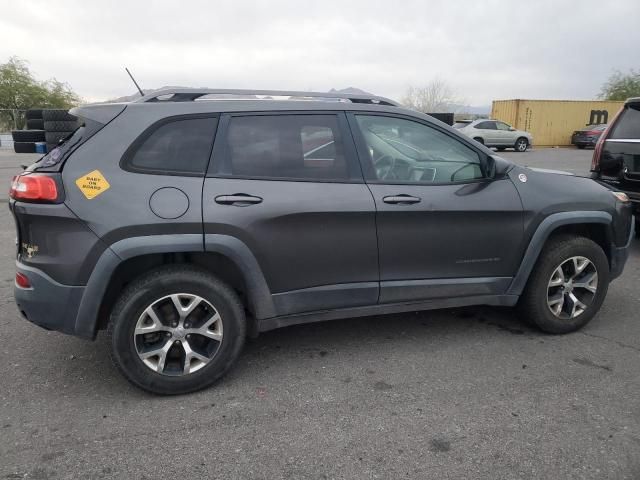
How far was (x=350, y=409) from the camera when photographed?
2.85 m

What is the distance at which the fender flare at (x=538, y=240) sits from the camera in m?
3.63

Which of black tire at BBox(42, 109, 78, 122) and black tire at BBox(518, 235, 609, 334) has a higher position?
black tire at BBox(42, 109, 78, 122)

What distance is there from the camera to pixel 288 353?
357 cm

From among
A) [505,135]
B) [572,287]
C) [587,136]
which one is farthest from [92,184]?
[587,136]

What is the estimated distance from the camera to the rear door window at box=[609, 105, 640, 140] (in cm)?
570

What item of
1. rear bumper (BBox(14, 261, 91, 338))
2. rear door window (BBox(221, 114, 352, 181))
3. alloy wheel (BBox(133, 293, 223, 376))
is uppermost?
rear door window (BBox(221, 114, 352, 181))

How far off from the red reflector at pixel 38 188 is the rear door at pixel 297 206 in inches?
32.2

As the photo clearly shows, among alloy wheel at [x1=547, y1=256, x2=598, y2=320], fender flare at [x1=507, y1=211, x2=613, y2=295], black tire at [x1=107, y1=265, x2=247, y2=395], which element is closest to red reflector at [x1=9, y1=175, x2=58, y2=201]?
black tire at [x1=107, y1=265, x2=247, y2=395]

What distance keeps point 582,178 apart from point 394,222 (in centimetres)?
175

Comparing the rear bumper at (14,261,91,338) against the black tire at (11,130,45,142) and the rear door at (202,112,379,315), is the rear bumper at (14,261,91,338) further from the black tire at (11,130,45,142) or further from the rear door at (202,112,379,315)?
the black tire at (11,130,45,142)

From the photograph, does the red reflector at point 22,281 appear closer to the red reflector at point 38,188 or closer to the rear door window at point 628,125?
the red reflector at point 38,188

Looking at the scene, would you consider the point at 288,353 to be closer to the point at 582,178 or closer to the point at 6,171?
the point at 582,178

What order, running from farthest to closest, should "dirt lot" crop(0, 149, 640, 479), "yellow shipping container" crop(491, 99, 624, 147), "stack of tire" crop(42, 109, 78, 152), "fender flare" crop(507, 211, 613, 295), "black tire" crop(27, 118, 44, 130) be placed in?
"yellow shipping container" crop(491, 99, 624, 147) < "black tire" crop(27, 118, 44, 130) < "stack of tire" crop(42, 109, 78, 152) < "fender flare" crop(507, 211, 613, 295) < "dirt lot" crop(0, 149, 640, 479)

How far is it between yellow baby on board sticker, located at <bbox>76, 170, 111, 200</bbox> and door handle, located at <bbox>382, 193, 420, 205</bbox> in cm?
168
